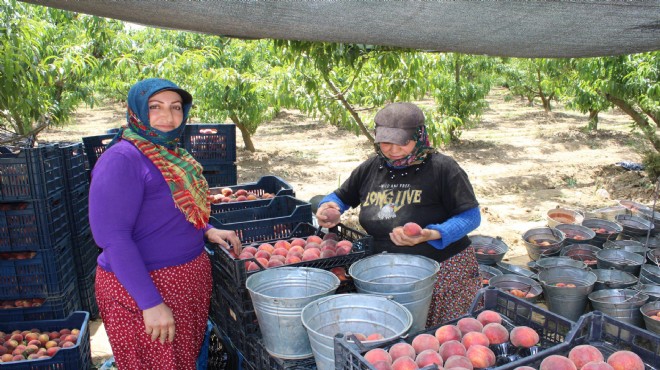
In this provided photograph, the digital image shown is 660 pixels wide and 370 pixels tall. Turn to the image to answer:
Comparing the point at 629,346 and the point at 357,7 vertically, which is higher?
the point at 357,7

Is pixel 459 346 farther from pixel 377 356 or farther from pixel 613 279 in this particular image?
pixel 613 279

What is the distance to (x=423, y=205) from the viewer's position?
2459 millimetres

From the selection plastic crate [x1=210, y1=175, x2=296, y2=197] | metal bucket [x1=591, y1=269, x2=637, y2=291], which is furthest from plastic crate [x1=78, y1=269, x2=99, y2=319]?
metal bucket [x1=591, y1=269, x2=637, y2=291]

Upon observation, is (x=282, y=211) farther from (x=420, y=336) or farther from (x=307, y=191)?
(x=307, y=191)

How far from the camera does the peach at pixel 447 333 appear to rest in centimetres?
167

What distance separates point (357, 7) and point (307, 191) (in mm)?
7267

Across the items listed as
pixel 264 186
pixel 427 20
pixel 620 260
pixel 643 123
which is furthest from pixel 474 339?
pixel 643 123

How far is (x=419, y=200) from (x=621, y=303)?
7.55 ft

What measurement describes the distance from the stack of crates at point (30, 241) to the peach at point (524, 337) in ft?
9.83

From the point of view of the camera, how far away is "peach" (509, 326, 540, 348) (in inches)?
64.9

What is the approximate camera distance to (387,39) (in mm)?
2285

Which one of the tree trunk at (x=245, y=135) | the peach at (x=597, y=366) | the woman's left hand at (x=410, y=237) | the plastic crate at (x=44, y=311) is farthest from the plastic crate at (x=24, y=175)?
the tree trunk at (x=245, y=135)

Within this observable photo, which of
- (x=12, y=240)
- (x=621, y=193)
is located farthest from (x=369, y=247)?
(x=621, y=193)

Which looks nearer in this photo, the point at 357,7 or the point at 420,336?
the point at 420,336
